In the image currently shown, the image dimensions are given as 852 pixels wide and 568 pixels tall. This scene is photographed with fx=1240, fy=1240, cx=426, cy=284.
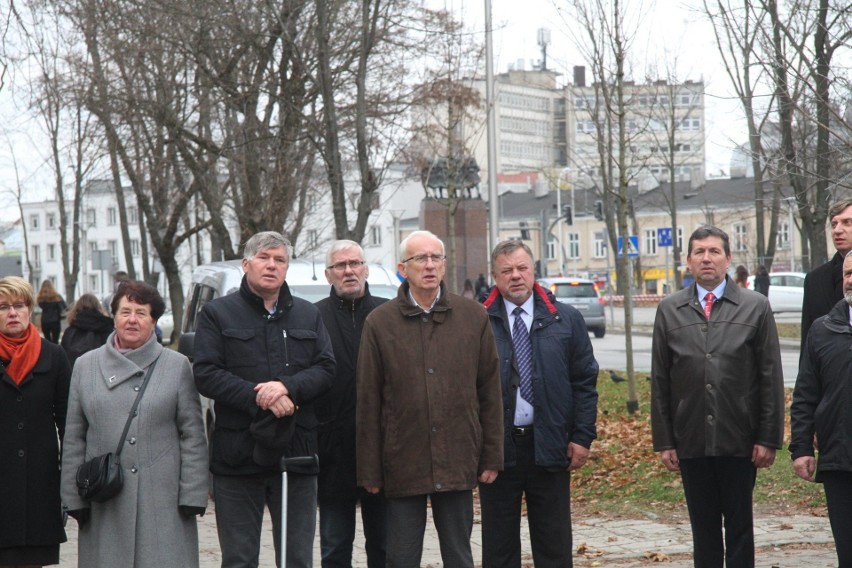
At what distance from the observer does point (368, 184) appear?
45.7ft

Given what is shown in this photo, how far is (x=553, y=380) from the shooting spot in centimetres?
640

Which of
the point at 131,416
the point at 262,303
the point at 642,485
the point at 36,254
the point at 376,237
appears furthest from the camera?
the point at 36,254

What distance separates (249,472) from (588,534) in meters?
3.97

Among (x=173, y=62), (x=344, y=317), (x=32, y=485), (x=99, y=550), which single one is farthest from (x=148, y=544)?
(x=173, y=62)

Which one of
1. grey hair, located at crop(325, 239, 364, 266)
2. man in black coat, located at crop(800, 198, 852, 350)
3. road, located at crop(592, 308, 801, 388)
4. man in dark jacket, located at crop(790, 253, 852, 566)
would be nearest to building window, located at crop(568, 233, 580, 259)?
road, located at crop(592, 308, 801, 388)

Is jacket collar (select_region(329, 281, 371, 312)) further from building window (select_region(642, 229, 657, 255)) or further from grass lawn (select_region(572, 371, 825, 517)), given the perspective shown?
building window (select_region(642, 229, 657, 255))

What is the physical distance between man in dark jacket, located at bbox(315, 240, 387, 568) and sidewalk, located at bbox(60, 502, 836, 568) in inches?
56.6

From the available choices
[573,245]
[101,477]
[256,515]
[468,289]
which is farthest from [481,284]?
[573,245]

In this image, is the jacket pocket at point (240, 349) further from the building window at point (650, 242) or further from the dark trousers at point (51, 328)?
the building window at point (650, 242)

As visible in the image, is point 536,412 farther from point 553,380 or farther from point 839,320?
point 839,320

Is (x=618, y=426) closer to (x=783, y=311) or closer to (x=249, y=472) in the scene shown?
(x=249, y=472)

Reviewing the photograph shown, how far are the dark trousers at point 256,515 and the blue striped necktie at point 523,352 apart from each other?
1.19m

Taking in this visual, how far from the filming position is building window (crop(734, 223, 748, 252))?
80125 mm

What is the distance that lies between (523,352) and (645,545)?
2.76 meters
